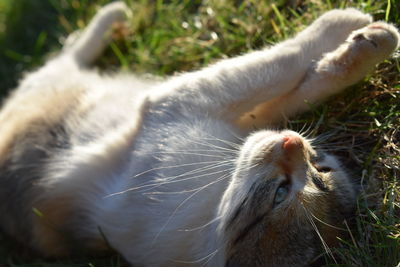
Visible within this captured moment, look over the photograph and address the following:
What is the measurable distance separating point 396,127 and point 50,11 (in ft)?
11.7

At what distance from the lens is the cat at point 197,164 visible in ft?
7.43

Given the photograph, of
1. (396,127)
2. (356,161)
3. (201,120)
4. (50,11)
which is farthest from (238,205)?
(50,11)

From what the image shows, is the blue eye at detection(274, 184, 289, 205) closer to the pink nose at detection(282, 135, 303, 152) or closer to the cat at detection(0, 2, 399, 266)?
the cat at detection(0, 2, 399, 266)

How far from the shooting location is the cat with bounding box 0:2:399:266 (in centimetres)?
227

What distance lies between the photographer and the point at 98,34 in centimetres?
420

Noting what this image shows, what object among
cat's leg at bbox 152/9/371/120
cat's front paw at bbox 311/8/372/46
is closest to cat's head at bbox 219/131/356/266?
cat's leg at bbox 152/9/371/120

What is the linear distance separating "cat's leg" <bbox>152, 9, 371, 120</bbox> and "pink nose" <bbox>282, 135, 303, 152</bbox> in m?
0.52

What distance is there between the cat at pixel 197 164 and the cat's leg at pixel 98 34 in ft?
2.10

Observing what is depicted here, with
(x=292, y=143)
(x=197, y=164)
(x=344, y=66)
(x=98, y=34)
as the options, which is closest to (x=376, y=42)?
(x=344, y=66)

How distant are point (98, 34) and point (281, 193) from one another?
2525mm

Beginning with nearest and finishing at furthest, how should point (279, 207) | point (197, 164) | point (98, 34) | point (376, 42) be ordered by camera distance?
point (279, 207)
point (376, 42)
point (197, 164)
point (98, 34)

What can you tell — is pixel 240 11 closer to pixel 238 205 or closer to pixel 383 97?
pixel 383 97

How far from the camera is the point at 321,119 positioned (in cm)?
279

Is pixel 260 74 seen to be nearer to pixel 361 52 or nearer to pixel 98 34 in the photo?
pixel 361 52
